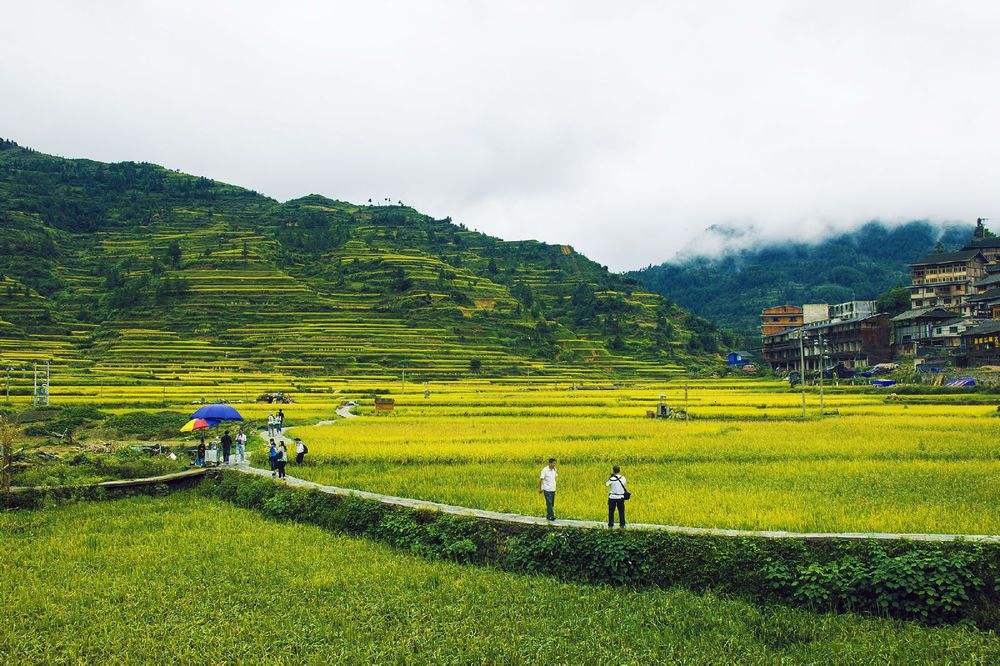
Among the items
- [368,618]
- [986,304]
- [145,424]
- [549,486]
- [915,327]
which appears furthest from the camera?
[915,327]

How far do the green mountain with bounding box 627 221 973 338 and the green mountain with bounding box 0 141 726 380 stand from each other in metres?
37.7

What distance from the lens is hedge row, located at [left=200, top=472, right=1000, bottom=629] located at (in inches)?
412

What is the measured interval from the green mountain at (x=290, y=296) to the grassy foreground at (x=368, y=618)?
49.5 meters

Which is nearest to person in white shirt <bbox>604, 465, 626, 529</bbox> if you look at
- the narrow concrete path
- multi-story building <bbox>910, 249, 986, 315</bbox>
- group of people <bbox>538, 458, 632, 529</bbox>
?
group of people <bbox>538, 458, 632, 529</bbox>

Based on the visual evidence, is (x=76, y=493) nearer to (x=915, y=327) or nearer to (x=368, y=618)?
(x=368, y=618)

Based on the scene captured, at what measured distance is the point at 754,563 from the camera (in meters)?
11.4

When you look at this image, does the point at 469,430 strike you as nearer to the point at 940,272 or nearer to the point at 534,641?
the point at 534,641

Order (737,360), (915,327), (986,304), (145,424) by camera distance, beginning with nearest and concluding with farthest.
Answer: (145,424) → (986,304) → (915,327) → (737,360)

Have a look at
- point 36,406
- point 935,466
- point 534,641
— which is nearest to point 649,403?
point 935,466

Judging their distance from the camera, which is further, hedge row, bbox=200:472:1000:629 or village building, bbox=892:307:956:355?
village building, bbox=892:307:956:355

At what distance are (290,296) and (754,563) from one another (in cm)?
8202

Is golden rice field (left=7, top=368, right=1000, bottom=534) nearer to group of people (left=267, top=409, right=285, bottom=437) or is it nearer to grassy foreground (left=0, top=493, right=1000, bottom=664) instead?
group of people (left=267, top=409, right=285, bottom=437)

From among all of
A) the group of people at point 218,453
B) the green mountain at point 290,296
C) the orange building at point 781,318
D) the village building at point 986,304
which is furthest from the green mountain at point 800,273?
the group of people at point 218,453

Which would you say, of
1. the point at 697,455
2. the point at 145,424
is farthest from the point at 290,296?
the point at 697,455
